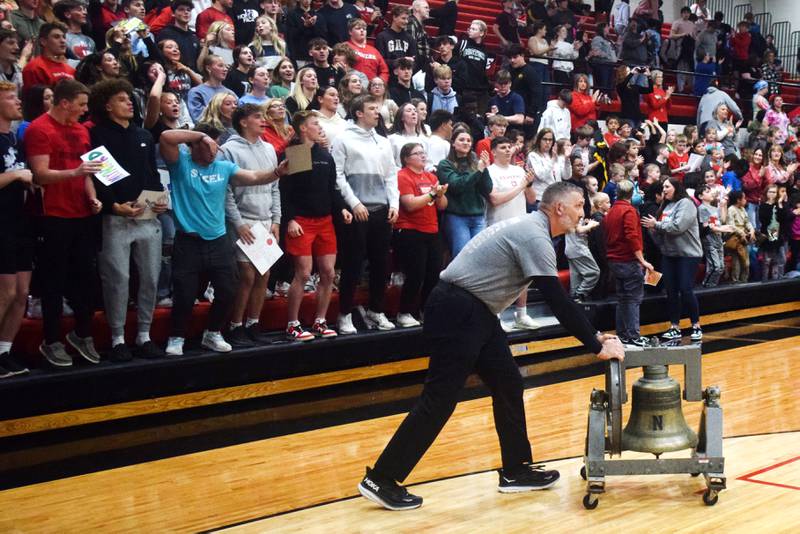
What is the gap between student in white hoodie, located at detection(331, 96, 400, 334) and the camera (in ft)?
24.8

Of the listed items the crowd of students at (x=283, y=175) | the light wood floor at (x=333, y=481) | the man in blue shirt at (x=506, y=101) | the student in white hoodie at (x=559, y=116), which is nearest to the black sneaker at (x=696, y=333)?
the crowd of students at (x=283, y=175)

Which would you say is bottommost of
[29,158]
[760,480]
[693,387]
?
[760,480]

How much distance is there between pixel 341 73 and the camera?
29.3ft

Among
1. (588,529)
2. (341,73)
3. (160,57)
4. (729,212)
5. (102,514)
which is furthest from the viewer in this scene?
(729,212)

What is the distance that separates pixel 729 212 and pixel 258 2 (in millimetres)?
5916

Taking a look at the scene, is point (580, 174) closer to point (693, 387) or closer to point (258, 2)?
point (258, 2)

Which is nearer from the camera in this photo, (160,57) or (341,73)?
(160,57)

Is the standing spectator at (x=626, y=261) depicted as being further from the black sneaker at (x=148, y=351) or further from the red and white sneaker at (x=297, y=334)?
the black sneaker at (x=148, y=351)

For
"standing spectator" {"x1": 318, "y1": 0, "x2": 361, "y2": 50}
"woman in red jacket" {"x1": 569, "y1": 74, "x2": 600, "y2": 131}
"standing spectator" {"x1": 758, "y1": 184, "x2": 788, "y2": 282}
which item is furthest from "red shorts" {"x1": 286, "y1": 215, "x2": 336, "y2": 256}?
"standing spectator" {"x1": 758, "y1": 184, "x2": 788, "y2": 282}

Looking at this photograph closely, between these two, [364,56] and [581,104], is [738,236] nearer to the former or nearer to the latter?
[581,104]

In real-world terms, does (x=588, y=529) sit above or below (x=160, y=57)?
below

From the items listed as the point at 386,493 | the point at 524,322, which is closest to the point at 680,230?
the point at 524,322

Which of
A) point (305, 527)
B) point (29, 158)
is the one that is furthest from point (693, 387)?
point (29, 158)

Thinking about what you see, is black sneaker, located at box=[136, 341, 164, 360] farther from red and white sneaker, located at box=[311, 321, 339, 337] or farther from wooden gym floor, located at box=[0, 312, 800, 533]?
red and white sneaker, located at box=[311, 321, 339, 337]
